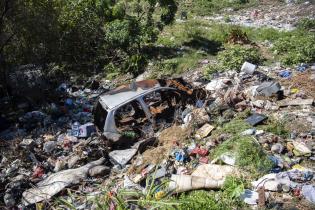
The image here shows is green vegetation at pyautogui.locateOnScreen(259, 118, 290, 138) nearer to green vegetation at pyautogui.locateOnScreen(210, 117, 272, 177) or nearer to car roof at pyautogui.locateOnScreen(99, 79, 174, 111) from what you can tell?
green vegetation at pyautogui.locateOnScreen(210, 117, 272, 177)

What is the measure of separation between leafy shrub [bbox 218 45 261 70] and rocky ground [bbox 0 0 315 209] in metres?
0.57

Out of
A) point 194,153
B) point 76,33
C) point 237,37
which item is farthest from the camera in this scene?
point 76,33

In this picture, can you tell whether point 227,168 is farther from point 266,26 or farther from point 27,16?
point 266,26

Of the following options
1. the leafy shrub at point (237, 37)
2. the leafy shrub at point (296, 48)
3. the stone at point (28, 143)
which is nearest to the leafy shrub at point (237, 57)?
the leafy shrub at point (296, 48)

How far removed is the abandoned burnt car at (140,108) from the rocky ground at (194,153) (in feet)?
0.51

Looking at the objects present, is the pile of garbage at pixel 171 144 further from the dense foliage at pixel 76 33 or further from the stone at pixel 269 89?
the dense foliage at pixel 76 33

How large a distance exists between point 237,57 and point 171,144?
4.57 m

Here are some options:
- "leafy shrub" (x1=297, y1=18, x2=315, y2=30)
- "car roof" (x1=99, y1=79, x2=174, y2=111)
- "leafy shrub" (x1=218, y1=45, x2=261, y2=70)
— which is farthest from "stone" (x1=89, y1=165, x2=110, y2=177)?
"leafy shrub" (x1=297, y1=18, x2=315, y2=30)

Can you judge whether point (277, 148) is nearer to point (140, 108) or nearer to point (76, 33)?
point (140, 108)

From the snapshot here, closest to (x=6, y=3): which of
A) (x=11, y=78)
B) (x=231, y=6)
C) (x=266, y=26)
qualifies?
(x=11, y=78)

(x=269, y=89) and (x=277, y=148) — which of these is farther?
(x=269, y=89)

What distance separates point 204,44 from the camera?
13.2 m

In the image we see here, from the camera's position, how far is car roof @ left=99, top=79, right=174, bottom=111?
718 cm

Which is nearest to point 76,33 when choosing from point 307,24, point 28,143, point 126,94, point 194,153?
point 28,143
